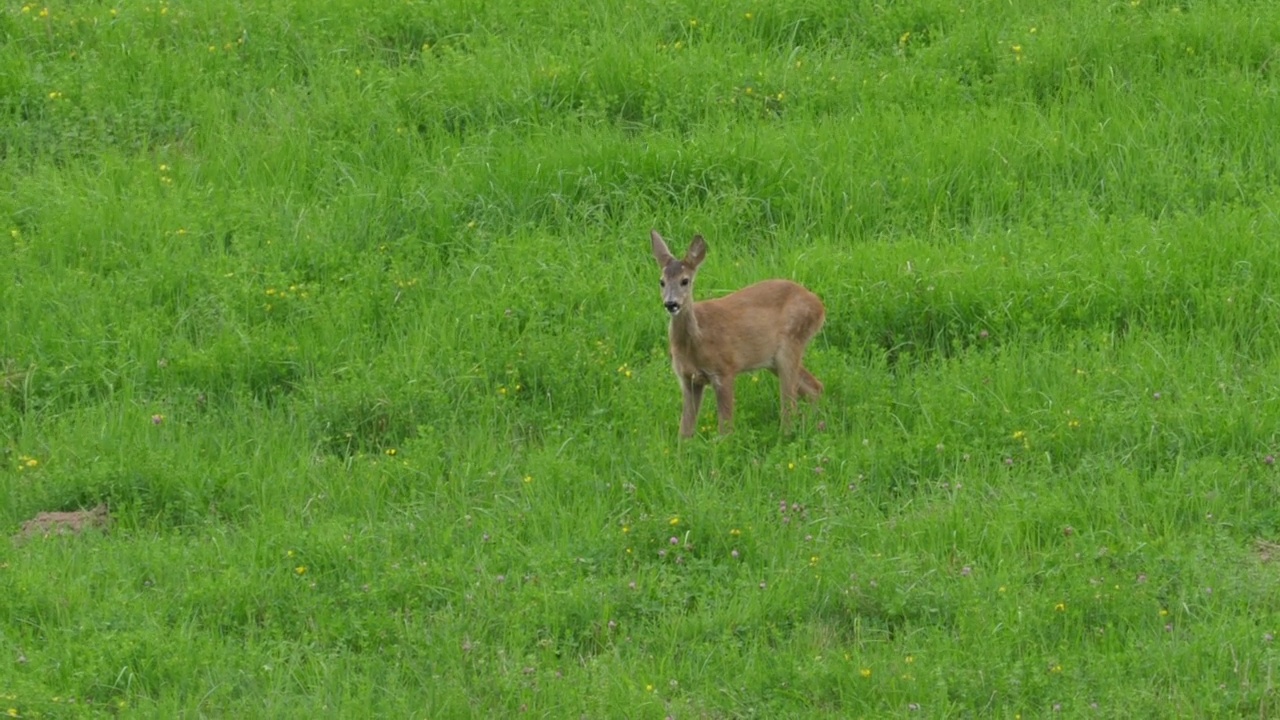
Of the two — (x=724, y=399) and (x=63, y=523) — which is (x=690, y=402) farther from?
(x=63, y=523)

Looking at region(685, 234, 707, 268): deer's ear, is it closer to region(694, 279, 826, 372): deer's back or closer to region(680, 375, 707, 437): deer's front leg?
region(694, 279, 826, 372): deer's back

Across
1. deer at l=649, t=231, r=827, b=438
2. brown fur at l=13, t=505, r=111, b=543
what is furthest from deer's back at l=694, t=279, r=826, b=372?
brown fur at l=13, t=505, r=111, b=543

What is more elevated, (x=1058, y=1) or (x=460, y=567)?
(x=1058, y=1)

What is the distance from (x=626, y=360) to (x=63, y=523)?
313cm

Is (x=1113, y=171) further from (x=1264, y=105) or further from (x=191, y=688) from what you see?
(x=191, y=688)

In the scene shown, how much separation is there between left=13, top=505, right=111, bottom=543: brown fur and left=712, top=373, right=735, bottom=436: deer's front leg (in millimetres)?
3120

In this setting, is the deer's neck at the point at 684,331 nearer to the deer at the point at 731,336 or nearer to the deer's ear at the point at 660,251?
the deer at the point at 731,336

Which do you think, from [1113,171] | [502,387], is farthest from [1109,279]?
[502,387]

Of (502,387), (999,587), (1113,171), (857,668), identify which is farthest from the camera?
(1113,171)

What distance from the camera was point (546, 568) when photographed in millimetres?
9039

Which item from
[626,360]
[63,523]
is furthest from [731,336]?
[63,523]

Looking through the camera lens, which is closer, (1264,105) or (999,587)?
(999,587)

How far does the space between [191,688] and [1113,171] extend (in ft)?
22.1

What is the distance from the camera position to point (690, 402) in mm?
10500
